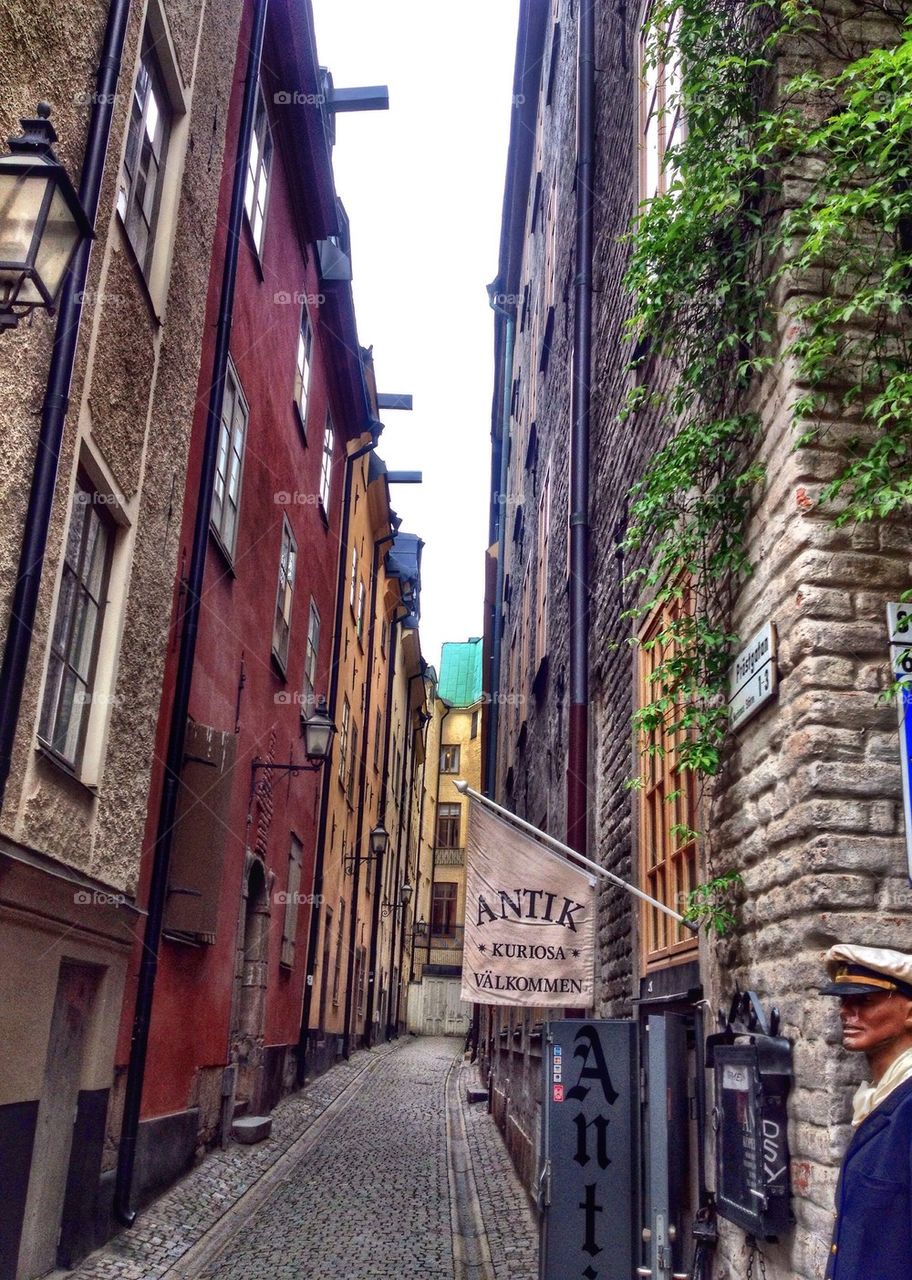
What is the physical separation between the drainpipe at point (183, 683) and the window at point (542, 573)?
4.04m

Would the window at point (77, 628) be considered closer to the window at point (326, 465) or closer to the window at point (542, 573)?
the window at point (542, 573)

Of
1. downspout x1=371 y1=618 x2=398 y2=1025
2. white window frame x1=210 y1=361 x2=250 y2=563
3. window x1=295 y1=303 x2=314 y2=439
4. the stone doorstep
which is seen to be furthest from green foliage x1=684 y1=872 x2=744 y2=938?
downspout x1=371 y1=618 x2=398 y2=1025

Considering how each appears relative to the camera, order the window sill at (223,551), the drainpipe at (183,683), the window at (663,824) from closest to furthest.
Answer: the window at (663,824) < the drainpipe at (183,683) < the window sill at (223,551)

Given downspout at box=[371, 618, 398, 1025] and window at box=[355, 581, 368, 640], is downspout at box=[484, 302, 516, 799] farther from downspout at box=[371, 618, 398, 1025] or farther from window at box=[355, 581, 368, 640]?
downspout at box=[371, 618, 398, 1025]

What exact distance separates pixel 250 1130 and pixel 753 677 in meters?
8.70

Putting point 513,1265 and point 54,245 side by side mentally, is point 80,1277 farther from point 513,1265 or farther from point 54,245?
point 54,245

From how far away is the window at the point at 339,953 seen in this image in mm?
22039

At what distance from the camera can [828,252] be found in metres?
4.36

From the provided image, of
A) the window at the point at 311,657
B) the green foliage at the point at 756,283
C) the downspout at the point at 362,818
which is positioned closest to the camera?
the green foliage at the point at 756,283

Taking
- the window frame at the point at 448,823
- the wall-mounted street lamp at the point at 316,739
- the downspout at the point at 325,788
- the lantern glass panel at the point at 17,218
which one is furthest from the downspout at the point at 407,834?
the lantern glass panel at the point at 17,218

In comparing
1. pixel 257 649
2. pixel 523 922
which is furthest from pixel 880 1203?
pixel 257 649

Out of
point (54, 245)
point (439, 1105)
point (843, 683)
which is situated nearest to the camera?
point (843, 683)

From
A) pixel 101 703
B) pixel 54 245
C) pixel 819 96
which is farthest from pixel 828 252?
pixel 101 703

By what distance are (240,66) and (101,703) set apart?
737 centimetres
